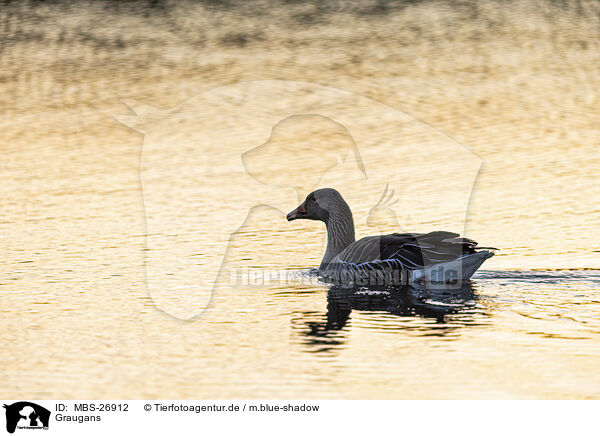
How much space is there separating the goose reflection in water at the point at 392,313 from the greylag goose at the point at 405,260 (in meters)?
0.24

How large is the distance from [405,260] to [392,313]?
1.95 m

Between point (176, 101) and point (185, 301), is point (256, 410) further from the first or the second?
point (176, 101)

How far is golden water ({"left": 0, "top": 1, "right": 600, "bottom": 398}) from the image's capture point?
8766 millimetres

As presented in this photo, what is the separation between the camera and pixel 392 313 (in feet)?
34.9

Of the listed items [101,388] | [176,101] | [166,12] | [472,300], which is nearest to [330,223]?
[472,300]

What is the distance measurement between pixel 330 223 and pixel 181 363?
206 inches

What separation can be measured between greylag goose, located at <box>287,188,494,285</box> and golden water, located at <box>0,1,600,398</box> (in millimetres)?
387

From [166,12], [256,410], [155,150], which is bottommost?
[256,410]

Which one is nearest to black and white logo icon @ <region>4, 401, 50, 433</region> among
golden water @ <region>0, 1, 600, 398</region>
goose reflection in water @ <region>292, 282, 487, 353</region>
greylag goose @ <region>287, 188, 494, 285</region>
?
golden water @ <region>0, 1, 600, 398</region>

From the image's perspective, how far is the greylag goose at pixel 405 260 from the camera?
39.4 ft

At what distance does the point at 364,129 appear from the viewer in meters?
19.6

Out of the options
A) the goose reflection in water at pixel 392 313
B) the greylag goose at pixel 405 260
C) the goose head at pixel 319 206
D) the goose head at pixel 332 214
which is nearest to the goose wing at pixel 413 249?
the greylag goose at pixel 405 260

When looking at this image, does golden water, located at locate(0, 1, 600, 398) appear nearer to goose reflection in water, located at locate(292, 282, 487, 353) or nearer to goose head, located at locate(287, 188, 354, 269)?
goose reflection in water, located at locate(292, 282, 487, 353)

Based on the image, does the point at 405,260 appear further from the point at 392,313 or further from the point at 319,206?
the point at 392,313
